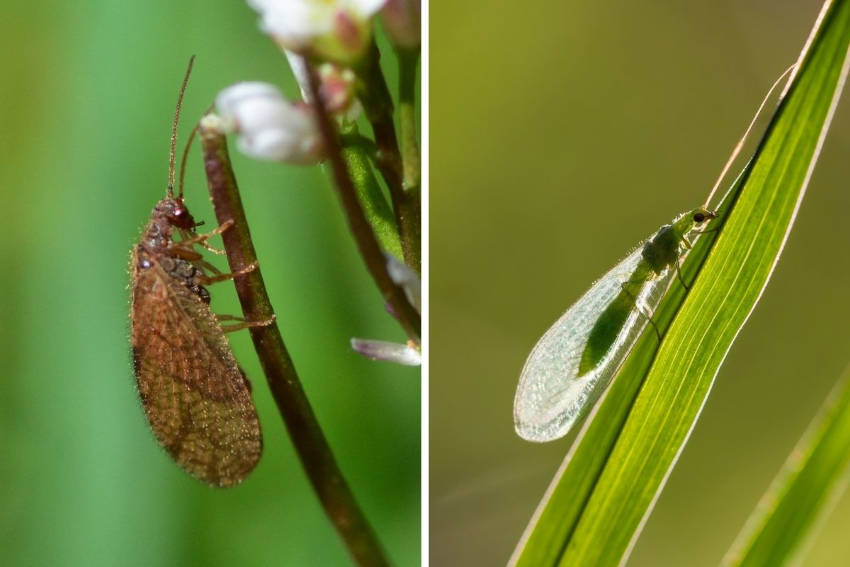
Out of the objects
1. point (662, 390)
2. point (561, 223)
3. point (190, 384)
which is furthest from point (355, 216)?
point (561, 223)

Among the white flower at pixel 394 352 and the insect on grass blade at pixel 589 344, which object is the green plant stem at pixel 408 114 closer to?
the white flower at pixel 394 352

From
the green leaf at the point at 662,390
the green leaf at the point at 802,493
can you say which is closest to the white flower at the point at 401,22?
the green leaf at the point at 662,390

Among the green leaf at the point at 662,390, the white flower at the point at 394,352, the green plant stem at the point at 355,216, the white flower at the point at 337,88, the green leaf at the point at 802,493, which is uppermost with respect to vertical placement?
the white flower at the point at 337,88

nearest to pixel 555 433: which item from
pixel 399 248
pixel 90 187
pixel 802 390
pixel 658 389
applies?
pixel 658 389

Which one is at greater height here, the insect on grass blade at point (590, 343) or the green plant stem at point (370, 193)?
the green plant stem at point (370, 193)

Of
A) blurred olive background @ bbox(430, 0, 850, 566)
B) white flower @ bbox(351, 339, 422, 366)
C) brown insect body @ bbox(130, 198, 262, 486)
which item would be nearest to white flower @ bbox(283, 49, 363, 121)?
white flower @ bbox(351, 339, 422, 366)

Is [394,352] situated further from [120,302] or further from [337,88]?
[120,302]
